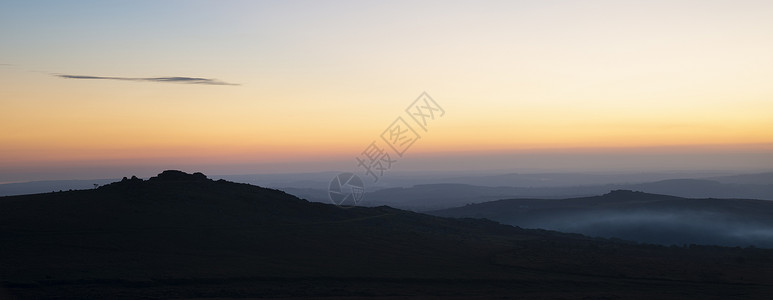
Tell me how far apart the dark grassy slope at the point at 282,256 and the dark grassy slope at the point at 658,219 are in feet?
88.0

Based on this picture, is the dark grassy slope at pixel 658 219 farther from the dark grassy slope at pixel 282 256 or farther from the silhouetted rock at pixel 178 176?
the silhouetted rock at pixel 178 176

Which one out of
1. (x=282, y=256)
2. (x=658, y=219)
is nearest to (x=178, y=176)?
(x=282, y=256)

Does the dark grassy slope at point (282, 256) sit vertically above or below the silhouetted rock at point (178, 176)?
below

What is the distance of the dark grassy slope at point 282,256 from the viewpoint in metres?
40.5

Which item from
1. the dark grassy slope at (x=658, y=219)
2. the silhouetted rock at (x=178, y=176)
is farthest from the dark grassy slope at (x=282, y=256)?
the dark grassy slope at (x=658, y=219)

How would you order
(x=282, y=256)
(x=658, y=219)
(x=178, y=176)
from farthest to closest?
(x=658, y=219)
(x=178, y=176)
(x=282, y=256)

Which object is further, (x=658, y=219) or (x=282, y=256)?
(x=658, y=219)

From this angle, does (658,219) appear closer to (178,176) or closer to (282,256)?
(282,256)

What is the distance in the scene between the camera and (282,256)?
52.2m

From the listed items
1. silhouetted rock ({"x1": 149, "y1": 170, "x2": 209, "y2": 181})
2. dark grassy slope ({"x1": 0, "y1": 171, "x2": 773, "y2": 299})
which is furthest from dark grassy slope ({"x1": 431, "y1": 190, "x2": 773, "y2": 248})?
silhouetted rock ({"x1": 149, "y1": 170, "x2": 209, "y2": 181})

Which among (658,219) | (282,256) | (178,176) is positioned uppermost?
(178,176)

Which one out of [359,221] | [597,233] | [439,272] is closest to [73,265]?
[439,272]

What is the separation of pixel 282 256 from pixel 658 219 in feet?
263

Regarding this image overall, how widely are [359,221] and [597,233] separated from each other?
4900 cm
